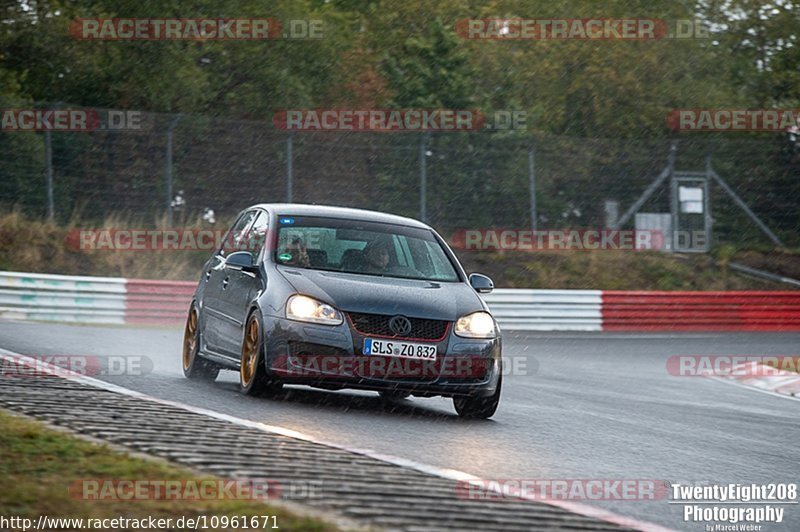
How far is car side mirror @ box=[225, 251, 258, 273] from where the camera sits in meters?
11.1

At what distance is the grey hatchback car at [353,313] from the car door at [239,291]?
0.04ft

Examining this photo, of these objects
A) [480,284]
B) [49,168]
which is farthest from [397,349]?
[49,168]

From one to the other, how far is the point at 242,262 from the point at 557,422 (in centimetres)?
275

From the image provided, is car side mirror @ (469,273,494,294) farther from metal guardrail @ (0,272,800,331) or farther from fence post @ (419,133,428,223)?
fence post @ (419,133,428,223)

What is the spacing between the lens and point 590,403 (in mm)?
13438

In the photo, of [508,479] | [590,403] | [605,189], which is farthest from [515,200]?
[508,479]

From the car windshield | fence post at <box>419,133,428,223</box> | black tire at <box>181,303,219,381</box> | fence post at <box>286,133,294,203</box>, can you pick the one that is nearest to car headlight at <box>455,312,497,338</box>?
the car windshield

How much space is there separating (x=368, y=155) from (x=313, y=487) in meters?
23.3

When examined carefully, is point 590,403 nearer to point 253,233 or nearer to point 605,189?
point 253,233

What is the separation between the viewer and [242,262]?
11.1 metres

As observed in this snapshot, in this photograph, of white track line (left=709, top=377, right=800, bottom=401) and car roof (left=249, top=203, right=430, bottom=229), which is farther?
white track line (left=709, top=377, right=800, bottom=401)

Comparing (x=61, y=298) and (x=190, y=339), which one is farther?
(x=61, y=298)

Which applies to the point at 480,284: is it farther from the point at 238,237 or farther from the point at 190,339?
the point at 190,339

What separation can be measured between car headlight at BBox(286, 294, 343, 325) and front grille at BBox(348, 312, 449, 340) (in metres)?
0.12
